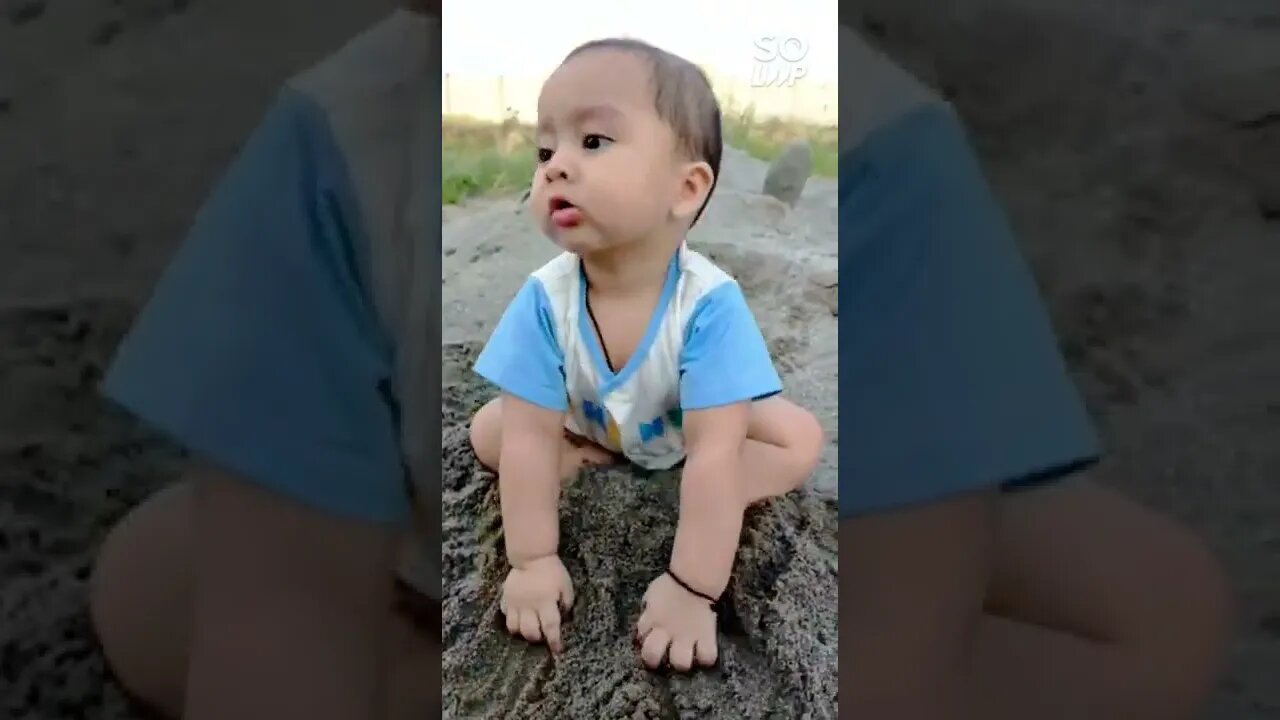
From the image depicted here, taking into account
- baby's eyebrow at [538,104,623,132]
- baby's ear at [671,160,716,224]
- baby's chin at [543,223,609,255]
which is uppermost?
baby's eyebrow at [538,104,623,132]

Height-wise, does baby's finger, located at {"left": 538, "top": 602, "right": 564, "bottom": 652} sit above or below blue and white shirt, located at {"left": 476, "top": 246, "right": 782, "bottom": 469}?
below

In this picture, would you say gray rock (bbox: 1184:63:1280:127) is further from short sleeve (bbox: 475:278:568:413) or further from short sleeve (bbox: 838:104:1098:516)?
short sleeve (bbox: 475:278:568:413)

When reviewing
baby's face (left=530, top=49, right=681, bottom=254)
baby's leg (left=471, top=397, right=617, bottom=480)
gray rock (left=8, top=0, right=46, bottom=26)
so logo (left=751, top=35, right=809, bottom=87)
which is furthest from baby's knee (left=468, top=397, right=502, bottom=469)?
gray rock (left=8, top=0, right=46, bottom=26)

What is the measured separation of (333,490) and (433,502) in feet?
0.19

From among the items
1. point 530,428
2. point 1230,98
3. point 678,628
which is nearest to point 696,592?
point 678,628

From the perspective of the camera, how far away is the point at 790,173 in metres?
0.57

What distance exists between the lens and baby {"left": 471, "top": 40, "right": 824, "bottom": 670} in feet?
1.84

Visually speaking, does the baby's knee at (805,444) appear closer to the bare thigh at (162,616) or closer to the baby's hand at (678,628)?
the baby's hand at (678,628)

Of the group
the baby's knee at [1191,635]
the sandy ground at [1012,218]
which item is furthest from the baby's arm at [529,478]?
the baby's knee at [1191,635]

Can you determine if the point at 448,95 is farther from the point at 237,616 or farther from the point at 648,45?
the point at 237,616

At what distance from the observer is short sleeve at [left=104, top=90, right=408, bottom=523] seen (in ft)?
1.89

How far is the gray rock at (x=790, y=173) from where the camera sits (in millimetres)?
568

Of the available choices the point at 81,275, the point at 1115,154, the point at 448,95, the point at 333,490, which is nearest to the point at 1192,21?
the point at 1115,154

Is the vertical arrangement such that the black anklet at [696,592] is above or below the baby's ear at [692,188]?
below
